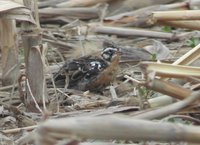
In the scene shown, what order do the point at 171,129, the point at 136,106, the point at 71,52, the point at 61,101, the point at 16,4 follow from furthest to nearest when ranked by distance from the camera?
the point at 71,52 → the point at 61,101 → the point at 16,4 → the point at 136,106 → the point at 171,129

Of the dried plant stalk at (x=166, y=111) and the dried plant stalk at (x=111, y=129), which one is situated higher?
the dried plant stalk at (x=111, y=129)

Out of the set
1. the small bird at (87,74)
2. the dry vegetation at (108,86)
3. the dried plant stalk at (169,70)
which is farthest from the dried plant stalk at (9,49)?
the dried plant stalk at (169,70)

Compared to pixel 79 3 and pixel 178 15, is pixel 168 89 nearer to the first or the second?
pixel 178 15

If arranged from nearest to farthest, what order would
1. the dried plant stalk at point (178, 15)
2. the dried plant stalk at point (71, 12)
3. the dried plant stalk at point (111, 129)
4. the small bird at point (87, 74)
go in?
the dried plant stalk at point (111, 129)
the small bird at point (87, 74)
the dried plant stalk at point (178, 15)
the dried plant stalk at point (71, 12)

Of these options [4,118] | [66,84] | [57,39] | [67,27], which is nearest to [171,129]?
[4,118]

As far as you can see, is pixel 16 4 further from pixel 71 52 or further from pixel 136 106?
pixel 71 52

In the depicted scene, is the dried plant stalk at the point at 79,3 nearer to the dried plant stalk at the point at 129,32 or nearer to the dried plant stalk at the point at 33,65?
the dried plant stalk at the point at 129,32

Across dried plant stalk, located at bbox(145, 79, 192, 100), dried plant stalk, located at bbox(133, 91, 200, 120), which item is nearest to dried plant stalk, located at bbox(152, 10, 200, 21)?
dried plant stalk, located at bbox(145, 79, 192, 100)
